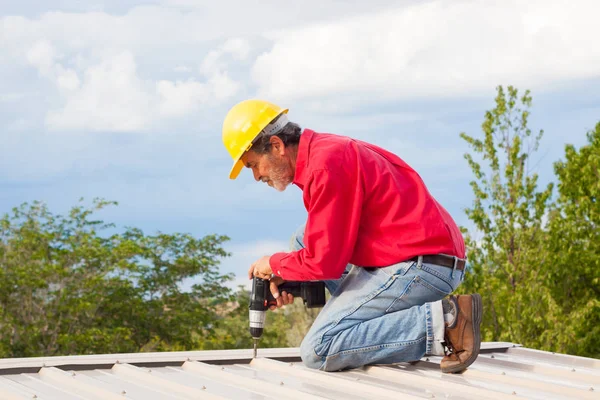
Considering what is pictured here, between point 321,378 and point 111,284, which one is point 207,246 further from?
point 321,378

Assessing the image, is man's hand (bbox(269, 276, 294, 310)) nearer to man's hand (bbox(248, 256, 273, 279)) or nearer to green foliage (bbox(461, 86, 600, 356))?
man's hand (bbox(248, 256, 273, 279))

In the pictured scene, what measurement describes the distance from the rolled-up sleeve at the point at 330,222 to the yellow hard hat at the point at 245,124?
460 mm

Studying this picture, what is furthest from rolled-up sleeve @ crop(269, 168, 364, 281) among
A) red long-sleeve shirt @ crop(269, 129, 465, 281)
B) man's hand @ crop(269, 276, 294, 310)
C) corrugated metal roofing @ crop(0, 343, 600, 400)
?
corrugated metal roofing @ crop(0, 343, 600, 400)

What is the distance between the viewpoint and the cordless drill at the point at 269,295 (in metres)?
4.54

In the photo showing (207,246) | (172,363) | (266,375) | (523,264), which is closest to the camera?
(266,375)

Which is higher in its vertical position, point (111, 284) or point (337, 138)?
point (337, 138)

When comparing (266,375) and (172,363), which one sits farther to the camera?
(172,363)

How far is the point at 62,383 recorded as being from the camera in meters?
4.07

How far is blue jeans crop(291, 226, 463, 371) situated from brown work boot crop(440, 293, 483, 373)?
72 millimetres

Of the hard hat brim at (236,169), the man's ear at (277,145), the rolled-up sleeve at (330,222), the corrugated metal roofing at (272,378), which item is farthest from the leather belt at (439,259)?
the hard hat brim at (236,169)

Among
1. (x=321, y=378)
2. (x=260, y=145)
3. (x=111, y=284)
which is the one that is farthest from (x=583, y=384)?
(x=111, y=284)

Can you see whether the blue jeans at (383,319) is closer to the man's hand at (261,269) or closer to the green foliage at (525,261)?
the man's hand at (261,269)

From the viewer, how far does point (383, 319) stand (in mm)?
4301

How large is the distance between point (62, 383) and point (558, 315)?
7355 mm
